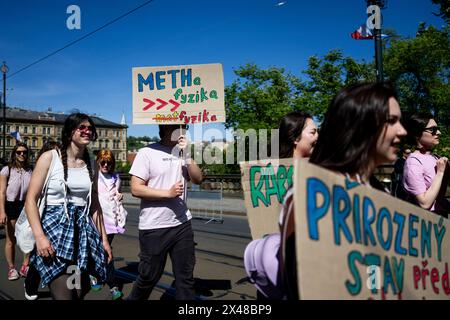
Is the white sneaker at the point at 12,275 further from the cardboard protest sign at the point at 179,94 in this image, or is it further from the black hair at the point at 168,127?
the black hair at the point at 168,127

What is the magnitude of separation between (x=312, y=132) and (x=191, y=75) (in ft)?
4.06

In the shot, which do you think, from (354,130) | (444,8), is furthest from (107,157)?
(444,8)

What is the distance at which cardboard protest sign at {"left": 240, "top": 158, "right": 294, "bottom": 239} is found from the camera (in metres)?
2.67

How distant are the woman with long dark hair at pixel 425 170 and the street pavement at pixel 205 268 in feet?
6.10

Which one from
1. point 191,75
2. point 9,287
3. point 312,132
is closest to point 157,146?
point 191,75

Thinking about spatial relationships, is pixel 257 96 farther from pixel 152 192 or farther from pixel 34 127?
pixel 34 127

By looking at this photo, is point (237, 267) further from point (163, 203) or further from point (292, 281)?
point (292, 281)

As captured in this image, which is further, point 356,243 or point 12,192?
point 12,192

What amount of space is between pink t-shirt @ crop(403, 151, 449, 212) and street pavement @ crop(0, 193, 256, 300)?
6.04ft

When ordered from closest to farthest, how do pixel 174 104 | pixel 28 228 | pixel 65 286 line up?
pixel 65 286 → pixel 28 228 → pixel 174 104

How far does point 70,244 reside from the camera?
2.96 metres

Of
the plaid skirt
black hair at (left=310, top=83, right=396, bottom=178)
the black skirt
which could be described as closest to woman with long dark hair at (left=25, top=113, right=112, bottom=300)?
the plaid skirt

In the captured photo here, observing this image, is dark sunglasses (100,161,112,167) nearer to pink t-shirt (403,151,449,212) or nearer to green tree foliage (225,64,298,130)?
pink t-shirt (403,151,449,212)

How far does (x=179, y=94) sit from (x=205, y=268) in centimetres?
313
